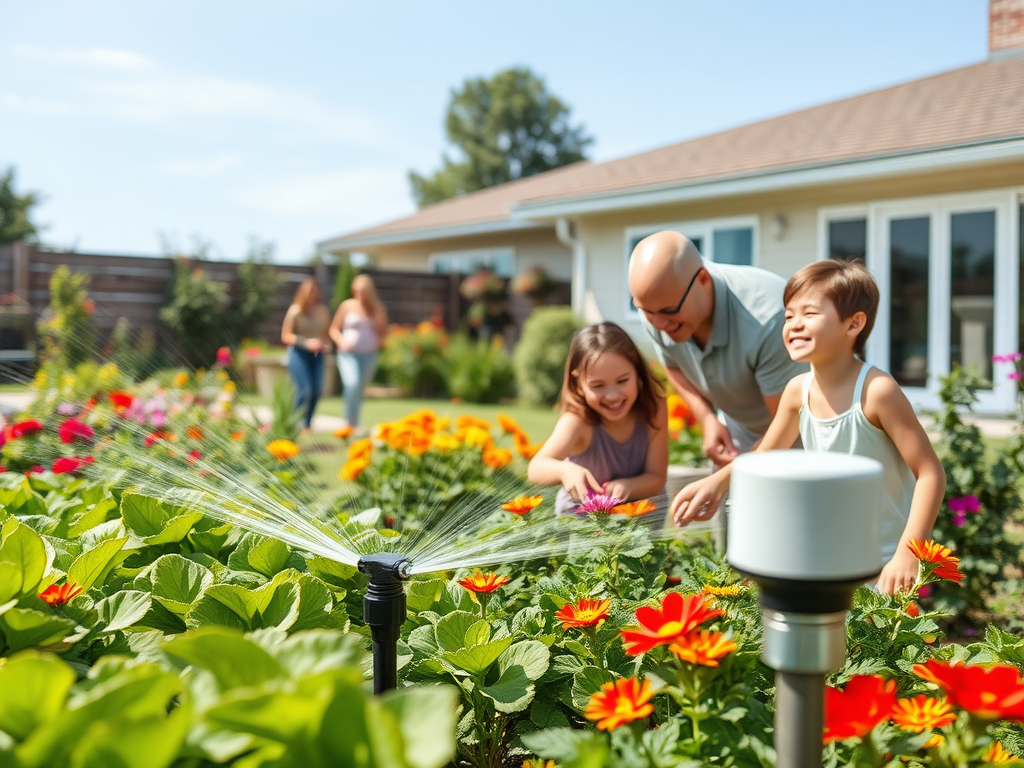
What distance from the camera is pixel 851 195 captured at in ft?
31.6

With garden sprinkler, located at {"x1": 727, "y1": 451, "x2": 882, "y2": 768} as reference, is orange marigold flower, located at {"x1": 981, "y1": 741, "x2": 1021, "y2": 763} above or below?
below

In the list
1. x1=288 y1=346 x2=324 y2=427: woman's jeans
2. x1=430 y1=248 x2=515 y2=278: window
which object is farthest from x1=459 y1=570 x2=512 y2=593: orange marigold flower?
x1=430 y1=248 x2=515 y2=278: window

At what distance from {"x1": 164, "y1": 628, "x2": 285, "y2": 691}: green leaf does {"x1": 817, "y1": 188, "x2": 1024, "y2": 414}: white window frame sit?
Result: 25.3ft

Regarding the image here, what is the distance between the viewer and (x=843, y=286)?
2.05m

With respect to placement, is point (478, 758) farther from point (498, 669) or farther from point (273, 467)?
point (273, 467)

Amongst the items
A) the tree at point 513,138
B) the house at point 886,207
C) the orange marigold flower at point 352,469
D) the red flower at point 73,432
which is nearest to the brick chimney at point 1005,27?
the house at point 886,207

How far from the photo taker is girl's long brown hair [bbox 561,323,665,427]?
2846mm

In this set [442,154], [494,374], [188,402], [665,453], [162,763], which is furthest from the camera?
[442,154]

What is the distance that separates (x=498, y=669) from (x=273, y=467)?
7.34 feet

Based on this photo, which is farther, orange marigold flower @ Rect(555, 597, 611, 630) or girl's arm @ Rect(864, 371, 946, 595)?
girl's arm @ Rect(864, 371, 946, 595)

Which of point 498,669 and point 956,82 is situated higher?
point 956,82

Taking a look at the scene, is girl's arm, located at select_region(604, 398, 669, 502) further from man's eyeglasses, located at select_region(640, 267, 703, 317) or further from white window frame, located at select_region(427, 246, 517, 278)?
white window frame, located at select_region(427, 246, 517, 278)

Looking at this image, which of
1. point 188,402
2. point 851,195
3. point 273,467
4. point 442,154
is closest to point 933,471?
point 273,467

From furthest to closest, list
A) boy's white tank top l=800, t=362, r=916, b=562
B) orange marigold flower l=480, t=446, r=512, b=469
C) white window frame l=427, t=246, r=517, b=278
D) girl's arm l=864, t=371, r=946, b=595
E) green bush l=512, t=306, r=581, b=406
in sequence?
white window frame l=427, t=246, r=517, b=278, green bush l=512, t=306, r=581, b=406, orange marigold flower l=480, t=446, r=512, b=469, boy's white tank top l=800, t=362, r=916, b=562, girl's arm l=864, t=371, r=946, b=595
